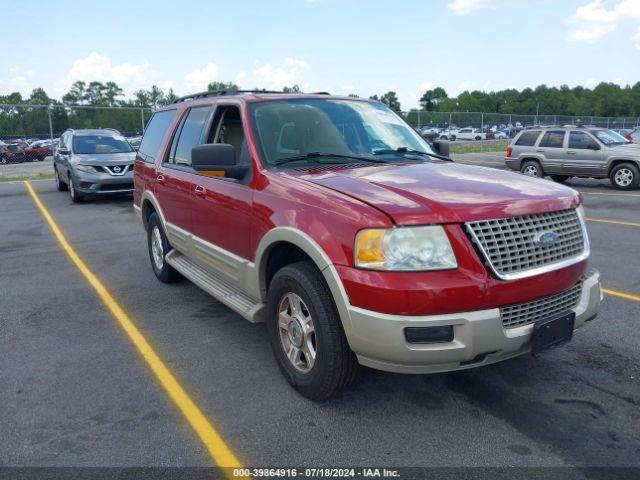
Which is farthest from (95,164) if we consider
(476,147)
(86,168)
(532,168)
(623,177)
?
(476,147)

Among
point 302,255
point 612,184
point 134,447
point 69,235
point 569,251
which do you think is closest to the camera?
point 134,447

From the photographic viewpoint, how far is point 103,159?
12836 millimetres

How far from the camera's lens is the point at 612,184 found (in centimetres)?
1448

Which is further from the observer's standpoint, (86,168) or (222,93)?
(86,168)

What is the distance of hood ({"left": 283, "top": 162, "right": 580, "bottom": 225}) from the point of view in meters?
2.82

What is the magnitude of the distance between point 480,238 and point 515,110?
134110 mm

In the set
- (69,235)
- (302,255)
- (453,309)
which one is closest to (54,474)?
(302,255)

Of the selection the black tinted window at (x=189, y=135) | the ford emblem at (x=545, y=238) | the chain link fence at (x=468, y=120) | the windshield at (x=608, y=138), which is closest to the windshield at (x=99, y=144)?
the black tinted window at (x=189, y=135)

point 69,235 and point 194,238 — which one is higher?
point 194,238

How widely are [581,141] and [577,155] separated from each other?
1.31ft

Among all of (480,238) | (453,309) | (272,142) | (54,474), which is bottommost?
(54,474)

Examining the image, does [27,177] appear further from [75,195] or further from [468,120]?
[468,120]

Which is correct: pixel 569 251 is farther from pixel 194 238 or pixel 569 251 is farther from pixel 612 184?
pixel 612 184

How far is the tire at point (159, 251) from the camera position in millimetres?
5691
